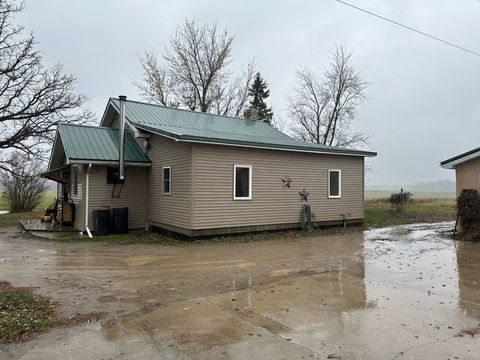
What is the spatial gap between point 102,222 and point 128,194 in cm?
163

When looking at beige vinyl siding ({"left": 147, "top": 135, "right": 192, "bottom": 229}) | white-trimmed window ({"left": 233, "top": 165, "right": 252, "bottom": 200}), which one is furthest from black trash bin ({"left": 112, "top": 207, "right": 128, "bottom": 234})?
white-trimmed window ({"left": 233, "top": 165, "right": 252, "bottom": 200})

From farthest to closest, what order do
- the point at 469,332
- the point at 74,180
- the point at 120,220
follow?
the point at 74,180 < the point at 120,220 < the point at 469,332

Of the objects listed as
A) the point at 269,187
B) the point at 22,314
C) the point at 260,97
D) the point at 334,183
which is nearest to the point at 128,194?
the point at 269,187

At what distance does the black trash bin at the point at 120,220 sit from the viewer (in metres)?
13.9

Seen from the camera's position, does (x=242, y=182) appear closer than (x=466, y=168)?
Yes

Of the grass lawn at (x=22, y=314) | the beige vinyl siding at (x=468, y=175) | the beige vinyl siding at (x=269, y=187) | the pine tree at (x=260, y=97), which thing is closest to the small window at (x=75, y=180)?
the beige vinyl siding at (x=269, y=187)

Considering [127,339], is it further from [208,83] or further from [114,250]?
[208,83]

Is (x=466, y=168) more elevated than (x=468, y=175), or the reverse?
(x=466, y=168)

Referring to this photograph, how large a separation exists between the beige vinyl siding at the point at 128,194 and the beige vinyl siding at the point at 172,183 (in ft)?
1.29

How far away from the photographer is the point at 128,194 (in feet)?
48.9

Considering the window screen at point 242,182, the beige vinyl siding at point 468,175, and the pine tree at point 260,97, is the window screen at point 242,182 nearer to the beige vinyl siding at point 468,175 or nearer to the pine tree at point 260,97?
the beige vinyl siding at point 468,175

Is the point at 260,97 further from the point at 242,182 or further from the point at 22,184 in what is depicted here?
the point at 242,182

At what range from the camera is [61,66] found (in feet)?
85.7

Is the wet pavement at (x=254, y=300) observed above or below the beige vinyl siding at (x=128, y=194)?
below
